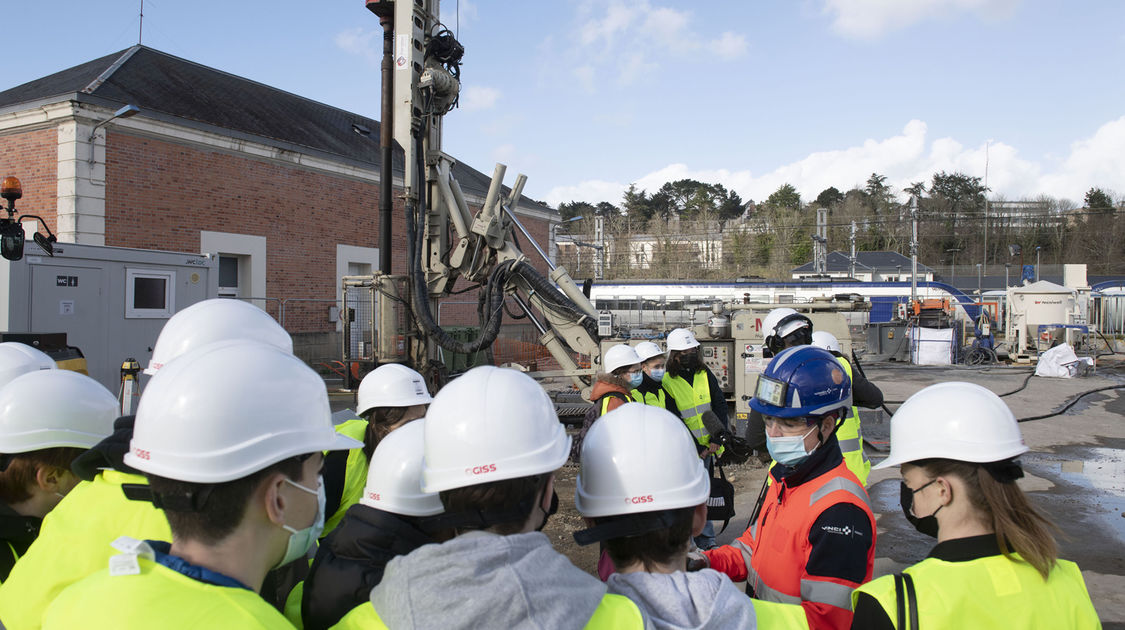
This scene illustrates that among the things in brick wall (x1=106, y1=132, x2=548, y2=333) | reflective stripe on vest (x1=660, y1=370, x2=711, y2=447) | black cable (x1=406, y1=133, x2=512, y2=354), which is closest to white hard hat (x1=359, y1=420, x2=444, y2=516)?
reflective stripe on vest (x1=660, y1=370, x2=711, y2=447)

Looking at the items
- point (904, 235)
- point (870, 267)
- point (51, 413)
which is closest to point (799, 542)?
point (51, 413)

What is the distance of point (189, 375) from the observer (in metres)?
1.46

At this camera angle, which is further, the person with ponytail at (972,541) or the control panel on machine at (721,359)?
the control panel on machine at (721,359)

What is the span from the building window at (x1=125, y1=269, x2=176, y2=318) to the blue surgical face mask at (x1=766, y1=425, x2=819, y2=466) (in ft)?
31.5

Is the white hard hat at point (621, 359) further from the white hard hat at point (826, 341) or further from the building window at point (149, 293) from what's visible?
the building window at point (149, 293)

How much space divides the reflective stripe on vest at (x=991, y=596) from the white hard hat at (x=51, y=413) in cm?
257

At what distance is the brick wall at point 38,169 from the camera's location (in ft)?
47.6

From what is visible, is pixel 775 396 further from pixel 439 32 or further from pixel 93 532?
pixel 439 32

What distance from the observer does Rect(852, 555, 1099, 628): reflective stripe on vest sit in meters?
1.68

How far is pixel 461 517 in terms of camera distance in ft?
5.17

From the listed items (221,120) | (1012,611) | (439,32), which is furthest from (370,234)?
(1012,611)

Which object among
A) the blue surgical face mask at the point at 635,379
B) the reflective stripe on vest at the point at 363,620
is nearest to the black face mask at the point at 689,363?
the blue surgical face mask at the point at 635,379

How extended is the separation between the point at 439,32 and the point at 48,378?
337 inches

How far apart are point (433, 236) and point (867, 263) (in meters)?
54.2
